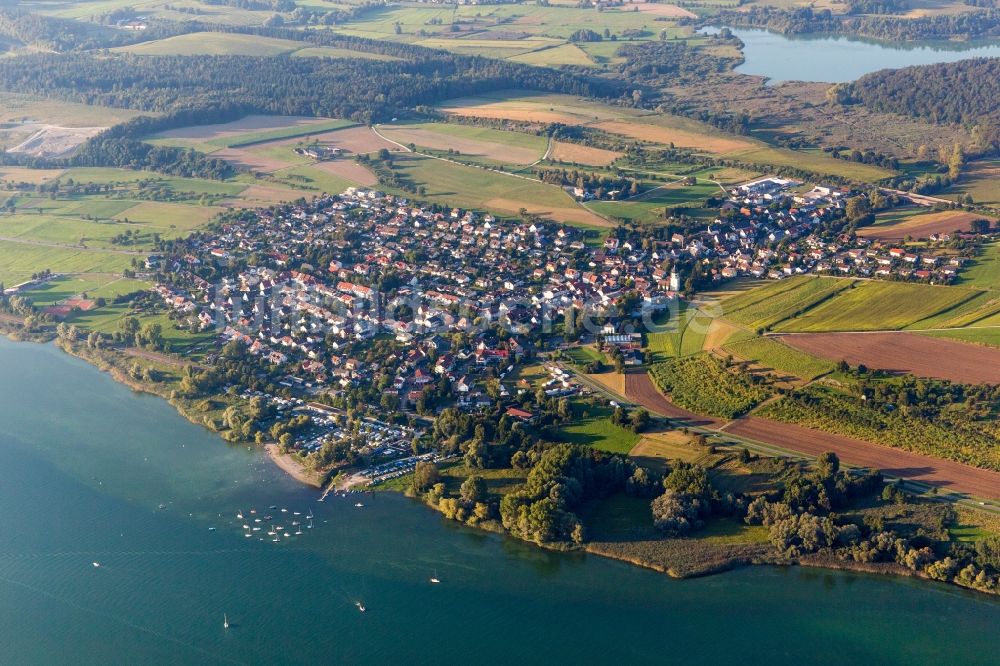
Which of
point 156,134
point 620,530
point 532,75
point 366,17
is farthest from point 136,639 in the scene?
point 366,17

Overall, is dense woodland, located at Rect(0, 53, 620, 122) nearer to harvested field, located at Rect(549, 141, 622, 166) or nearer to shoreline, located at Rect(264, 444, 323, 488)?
harvested field, located at Rect(549, 141, 622, 166)

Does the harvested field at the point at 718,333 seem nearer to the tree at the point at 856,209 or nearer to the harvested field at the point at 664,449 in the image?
the harvested field at the point at 664,449

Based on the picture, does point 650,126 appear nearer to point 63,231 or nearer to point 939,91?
point 939,91

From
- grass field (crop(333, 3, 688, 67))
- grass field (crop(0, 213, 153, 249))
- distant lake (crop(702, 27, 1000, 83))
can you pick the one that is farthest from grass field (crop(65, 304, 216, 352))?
distant lake (crop(702, 27, 1000, 83))


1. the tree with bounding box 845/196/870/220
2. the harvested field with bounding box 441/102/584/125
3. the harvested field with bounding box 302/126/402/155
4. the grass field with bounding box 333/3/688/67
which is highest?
the grass field with bounding box 333/3/688/67

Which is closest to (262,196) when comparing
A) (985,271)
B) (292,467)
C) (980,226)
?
(292,467)

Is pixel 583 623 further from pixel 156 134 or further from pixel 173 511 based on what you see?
pixel 156 134

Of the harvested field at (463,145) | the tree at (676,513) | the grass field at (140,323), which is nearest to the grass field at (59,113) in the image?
the harvested field at (463,145)
